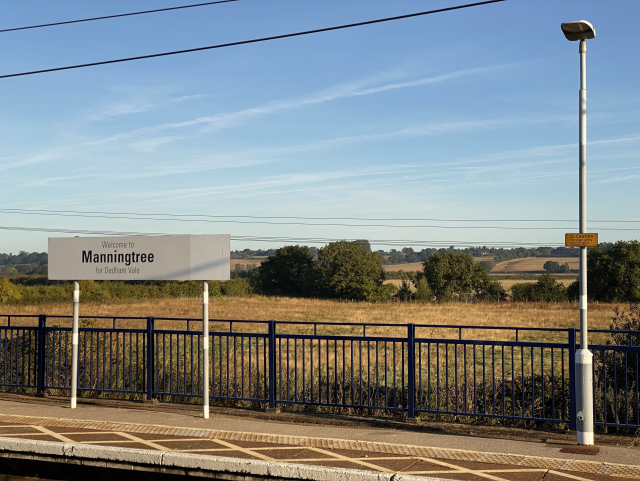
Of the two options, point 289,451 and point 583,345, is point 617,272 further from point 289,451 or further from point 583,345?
point 289,451

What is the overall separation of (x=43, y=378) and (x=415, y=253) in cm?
18503

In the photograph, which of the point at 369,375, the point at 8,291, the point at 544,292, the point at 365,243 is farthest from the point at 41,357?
the point at 365,243

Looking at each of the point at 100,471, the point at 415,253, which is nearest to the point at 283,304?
the point at 100,471

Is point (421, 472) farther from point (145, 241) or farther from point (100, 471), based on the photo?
point (145, 241)

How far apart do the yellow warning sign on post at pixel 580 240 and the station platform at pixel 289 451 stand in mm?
2499

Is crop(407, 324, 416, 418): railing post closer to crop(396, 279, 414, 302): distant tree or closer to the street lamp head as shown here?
the street lamp head

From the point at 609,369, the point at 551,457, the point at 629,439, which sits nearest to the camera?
the point at 551,457

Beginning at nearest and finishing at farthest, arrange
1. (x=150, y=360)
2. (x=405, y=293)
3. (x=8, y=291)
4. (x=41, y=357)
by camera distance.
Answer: (x=150, y=360), (x=41, y=357), (x=8, y=291), (x=405, y=293)

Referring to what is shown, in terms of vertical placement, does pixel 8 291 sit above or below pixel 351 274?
below

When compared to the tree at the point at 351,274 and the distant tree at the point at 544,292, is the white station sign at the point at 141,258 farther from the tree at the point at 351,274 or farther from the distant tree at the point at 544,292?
the tree at the point at 351,274

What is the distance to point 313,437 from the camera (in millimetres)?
8453

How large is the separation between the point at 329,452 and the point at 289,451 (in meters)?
0.47

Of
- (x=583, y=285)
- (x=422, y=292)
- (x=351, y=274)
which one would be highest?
(x=351, y=274)

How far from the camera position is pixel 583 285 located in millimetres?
8180
